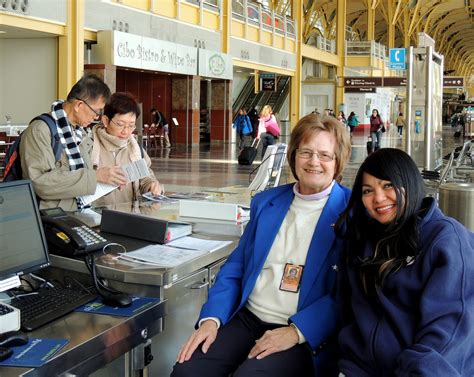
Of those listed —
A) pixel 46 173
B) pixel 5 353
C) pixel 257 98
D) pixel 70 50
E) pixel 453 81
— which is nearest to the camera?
pixel 5 353

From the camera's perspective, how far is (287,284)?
→ 273 centimetres

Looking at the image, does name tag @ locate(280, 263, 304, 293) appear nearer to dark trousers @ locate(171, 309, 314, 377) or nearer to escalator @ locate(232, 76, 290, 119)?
dark trousers @ locate(171, 309, 314, 377)

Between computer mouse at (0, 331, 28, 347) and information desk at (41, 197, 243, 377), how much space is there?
689 mm

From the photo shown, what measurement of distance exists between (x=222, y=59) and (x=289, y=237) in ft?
79.2

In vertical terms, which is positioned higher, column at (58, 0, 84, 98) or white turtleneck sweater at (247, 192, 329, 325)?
column at (58, 0, 84, 98)

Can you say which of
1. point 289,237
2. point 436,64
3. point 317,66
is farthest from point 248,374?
point 317,66

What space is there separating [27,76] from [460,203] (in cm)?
1526

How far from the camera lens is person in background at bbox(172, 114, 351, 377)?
2.59 metres

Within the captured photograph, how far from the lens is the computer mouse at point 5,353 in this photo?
2.05 m

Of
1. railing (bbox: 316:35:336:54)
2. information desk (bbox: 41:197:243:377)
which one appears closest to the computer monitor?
information desk (bbox: 41:197:243:377)

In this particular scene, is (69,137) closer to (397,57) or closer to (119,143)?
(119,143)

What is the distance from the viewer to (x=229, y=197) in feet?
15.0

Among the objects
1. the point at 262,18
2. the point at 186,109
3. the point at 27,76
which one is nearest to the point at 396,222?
the point at 27,76

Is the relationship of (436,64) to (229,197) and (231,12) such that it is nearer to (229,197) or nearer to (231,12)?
(229,197)
